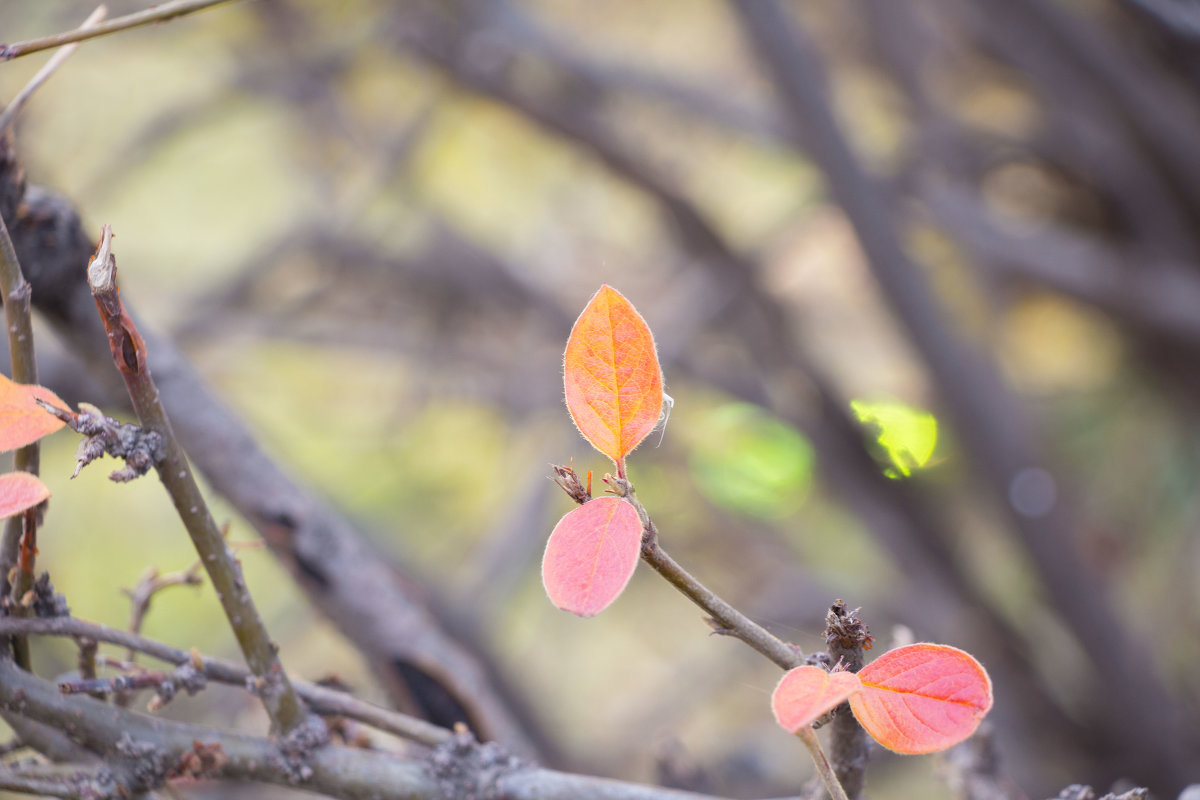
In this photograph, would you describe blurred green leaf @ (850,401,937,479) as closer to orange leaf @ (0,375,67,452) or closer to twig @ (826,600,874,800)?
twig @ (826,600,874,800)

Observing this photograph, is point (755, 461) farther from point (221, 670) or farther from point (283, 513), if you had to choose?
point (221, 670)

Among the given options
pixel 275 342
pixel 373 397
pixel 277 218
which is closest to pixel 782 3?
pixel 275 342

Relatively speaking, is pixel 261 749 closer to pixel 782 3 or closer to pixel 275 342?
pixel 782 3

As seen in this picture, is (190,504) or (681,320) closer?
(190,504)

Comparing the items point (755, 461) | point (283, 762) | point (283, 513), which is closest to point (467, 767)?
point (283, 762)

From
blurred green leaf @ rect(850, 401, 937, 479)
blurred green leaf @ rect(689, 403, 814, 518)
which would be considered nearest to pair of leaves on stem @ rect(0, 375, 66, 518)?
blurred green leaf @ rect(850, 401, 937, 479)

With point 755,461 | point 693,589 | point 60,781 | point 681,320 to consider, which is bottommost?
point 60,781
